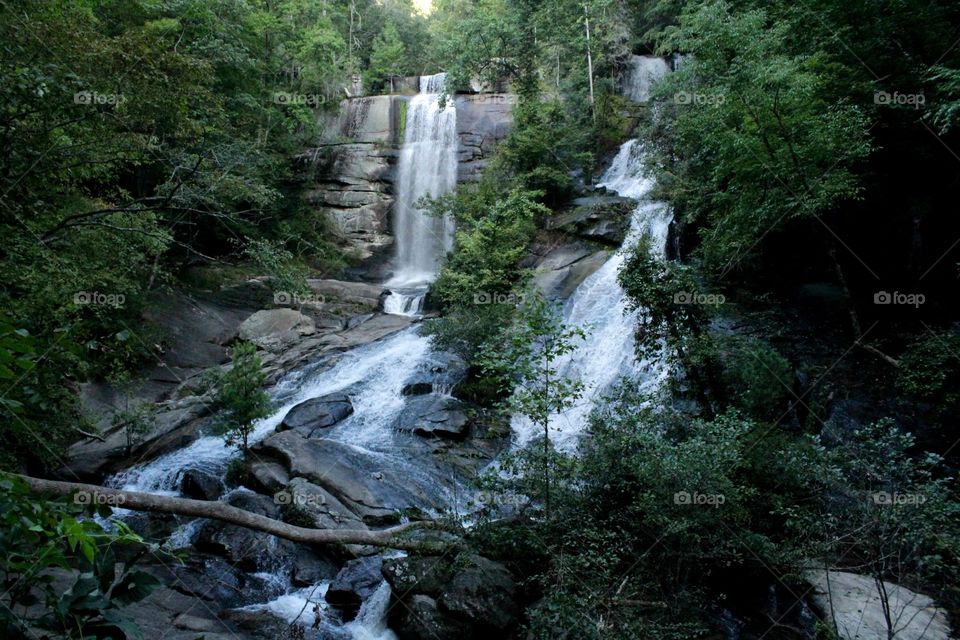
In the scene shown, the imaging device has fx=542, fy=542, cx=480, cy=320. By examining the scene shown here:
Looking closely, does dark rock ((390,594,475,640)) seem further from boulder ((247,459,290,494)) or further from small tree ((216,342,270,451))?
small tree ((216,342,270,451))

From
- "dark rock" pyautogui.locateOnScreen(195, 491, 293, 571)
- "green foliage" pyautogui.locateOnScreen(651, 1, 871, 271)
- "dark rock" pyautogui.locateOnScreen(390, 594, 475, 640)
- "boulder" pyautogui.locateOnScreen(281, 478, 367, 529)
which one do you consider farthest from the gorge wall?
"dark rock" pyautogui.locateOnScreen(390, 594, 475, 640)

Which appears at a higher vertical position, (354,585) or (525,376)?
(525,376)

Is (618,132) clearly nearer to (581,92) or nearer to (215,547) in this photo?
(581,92)

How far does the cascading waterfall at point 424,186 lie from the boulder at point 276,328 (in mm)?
6851

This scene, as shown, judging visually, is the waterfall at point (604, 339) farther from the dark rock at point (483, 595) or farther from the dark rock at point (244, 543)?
the dark rock at point (244, 543)

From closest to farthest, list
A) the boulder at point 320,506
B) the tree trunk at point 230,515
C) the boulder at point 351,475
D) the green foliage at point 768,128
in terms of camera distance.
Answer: the tree trunk at point 230,515 < the boulder at point 320,506 < the green foliage at point 768,128 < the boulder at point 351,475

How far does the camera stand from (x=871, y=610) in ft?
18.9

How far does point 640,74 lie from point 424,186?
439 inches

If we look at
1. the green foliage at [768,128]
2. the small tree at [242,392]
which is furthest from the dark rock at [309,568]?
the green foliage at [768,128]

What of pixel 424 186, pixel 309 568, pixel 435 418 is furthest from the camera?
pixel 424 186

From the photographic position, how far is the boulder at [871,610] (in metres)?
5.45

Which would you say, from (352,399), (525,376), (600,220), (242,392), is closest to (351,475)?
(242,392)

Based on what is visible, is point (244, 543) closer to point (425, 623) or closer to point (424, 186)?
point (425, 623)

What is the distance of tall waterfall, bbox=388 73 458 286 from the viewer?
25.4m
